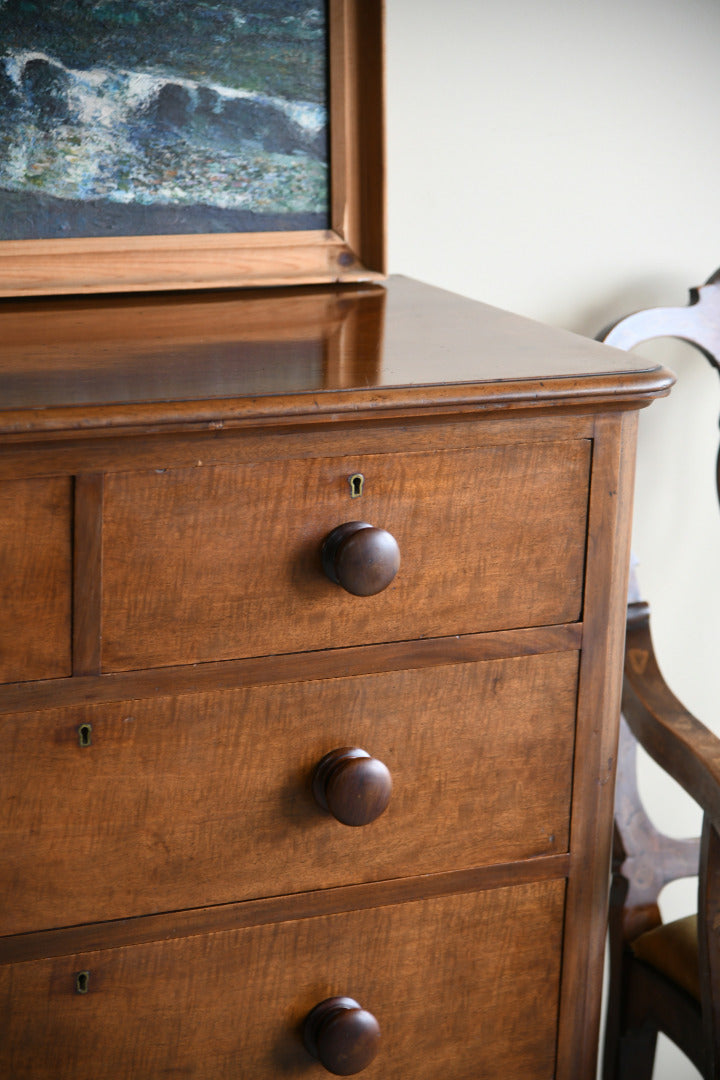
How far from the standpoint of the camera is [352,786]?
33.4 inches

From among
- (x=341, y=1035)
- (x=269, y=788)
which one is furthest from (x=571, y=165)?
(x=341, y=1035)

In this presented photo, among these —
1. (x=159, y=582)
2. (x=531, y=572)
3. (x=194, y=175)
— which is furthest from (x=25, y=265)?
(x=531, y=572)

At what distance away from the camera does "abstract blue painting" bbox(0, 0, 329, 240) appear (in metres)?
1.15

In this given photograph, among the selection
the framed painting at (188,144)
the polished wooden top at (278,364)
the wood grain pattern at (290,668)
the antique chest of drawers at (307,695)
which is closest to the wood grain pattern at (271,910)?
the antique chest of drawers at (307,695)

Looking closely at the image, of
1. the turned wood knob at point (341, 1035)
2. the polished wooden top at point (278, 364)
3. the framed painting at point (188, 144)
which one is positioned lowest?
the turned wood knob at point (341, 1035)

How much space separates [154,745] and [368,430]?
280mm

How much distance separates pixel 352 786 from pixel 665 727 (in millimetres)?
462

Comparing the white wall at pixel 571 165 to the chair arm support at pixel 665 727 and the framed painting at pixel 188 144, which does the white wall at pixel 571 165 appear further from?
the chair arm support at pixel 665 727

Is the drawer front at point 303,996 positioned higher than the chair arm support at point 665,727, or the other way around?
the chair arm support at point 665,727

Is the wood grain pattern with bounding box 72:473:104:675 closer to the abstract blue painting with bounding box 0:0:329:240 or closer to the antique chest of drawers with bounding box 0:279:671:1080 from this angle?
the antique chest of drawers with bounding box 0:279:671:1080

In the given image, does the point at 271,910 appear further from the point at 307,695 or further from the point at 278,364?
the point at 278,364

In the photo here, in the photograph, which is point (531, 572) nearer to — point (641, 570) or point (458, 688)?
point (458, 688)

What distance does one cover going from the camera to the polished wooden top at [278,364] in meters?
0.76

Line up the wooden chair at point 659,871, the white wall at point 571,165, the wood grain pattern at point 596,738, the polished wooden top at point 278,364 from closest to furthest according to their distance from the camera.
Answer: the polished wooden top at point 278,364 → the wood grain pattern at point 596,738 → the wooden chair at point 659,871 → the white wall at point 571,165
